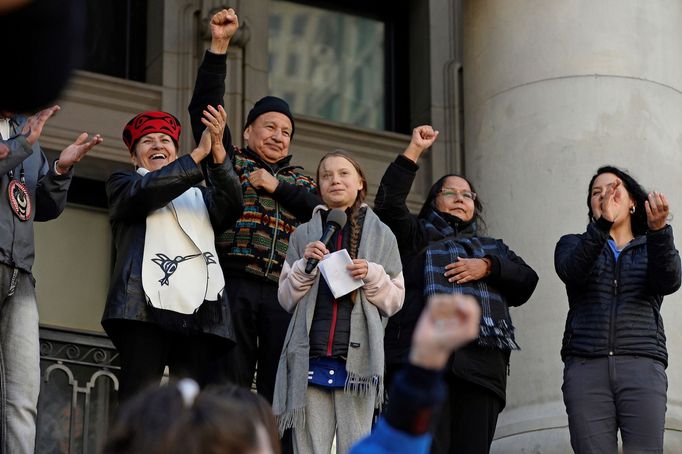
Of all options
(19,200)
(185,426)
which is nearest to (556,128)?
(19,200)

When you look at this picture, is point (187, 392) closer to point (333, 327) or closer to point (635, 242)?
point (333, 327)

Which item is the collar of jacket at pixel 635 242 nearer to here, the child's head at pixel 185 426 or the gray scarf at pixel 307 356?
the gray scarf at pixel 307 356

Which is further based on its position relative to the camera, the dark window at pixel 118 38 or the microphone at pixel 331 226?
the dark window at pixel 118 38

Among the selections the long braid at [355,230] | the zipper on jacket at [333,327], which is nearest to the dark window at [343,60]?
the long braid at [355,230]

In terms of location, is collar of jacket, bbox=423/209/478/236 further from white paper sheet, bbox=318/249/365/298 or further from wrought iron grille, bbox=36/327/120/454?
wrought iron grille, bbox=36/327/120/454

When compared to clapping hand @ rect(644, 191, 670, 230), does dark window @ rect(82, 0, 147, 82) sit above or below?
above

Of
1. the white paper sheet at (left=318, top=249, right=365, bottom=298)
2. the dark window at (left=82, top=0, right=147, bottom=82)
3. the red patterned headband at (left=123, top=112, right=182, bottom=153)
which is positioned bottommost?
the white paper sheet at (left=318, top=249, right=365, bottom=298)

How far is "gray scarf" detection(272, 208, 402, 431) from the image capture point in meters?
7.21

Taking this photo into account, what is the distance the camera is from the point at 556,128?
10797mm

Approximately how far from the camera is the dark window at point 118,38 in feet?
44.5

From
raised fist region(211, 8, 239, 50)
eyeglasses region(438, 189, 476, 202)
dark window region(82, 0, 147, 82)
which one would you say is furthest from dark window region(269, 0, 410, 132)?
raised fist region(211, 8, 239, 50)

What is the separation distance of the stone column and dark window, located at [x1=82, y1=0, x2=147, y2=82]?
12.0 feet

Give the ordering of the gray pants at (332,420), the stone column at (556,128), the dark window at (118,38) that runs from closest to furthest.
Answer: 1. the gray pants at (332,420)
2. the stone column at (556,128)
3. the dark window at (118,38)

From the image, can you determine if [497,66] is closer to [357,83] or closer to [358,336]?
[357,83]
